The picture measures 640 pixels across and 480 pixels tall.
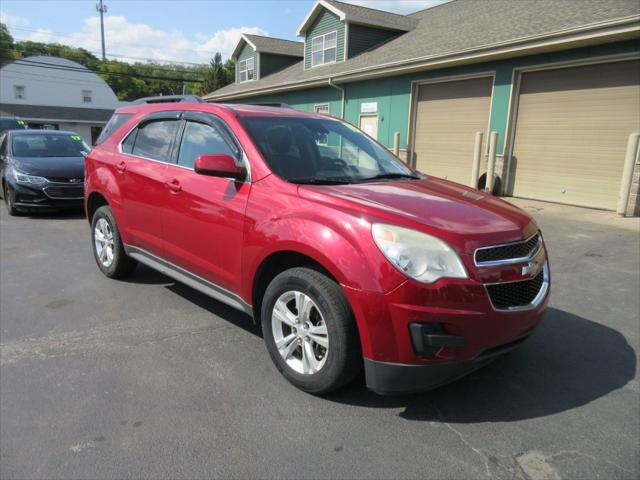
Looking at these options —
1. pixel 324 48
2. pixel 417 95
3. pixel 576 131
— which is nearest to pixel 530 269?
pixel 576 131

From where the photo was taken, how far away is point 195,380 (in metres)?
3.17

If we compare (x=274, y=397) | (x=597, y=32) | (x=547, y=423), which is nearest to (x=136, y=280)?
(x=274, y=397)

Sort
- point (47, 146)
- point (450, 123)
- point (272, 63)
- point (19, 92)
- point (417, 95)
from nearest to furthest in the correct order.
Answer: point (47, 146), point (450, 123), point (417, 95), point (272, 63), point (19, 92)

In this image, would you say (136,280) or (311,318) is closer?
(311,318)

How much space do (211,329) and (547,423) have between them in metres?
2.57

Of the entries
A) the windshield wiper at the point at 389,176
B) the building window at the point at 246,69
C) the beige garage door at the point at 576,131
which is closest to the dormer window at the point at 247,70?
the building window at the point at 246,69

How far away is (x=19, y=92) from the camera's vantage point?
46.8 m

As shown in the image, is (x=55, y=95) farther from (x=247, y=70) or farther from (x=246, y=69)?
(x=247, y=70)

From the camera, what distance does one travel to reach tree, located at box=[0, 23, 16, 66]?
6209 cm

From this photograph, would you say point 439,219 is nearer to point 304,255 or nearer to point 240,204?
point 304,255

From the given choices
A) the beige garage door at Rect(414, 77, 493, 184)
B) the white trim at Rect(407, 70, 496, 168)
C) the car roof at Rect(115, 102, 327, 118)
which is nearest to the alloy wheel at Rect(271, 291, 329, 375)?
the car roof at Rect(115, 102, 327, 118)

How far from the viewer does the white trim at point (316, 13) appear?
19.2 metres

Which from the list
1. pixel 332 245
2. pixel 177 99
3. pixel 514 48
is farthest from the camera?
pixel 514 48

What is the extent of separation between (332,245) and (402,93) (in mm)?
13789
